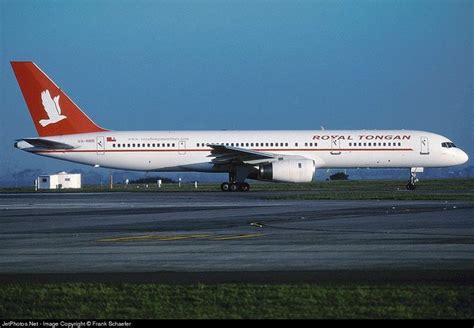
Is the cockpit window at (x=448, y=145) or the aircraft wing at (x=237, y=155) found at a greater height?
the cockpit window at (x=448, y=145)

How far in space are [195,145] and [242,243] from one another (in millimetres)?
31882

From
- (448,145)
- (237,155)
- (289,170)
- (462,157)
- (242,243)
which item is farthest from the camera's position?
(462,157)

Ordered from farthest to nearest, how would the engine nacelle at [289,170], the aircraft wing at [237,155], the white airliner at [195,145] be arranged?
the white airliner at [195,145] → the aircraft wing at [237,155] → the engine nacelle at [289,170]

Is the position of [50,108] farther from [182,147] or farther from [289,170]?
[289,170]

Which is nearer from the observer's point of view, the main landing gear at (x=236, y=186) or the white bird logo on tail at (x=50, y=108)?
the main landing gear at (x=236, y=186)


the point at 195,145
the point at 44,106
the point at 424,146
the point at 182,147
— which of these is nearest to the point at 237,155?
the point at 195,145

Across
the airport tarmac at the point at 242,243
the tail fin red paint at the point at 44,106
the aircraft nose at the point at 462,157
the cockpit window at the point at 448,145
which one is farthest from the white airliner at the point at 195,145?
the airport tarmac at the point at 242,243

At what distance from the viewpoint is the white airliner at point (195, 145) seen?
4816 centimetres

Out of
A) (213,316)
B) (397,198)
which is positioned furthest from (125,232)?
(397,198)

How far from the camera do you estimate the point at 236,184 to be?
48531 mm

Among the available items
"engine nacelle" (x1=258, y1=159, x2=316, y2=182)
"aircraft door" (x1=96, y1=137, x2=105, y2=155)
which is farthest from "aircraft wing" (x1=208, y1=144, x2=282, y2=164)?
"aircraft door" (x1=96, y1=137, x2=105, y2=155)

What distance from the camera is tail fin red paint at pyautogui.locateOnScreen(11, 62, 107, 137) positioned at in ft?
161

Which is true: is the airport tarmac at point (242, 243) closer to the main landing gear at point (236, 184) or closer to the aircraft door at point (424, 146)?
the main landing gear at point (236, 184)

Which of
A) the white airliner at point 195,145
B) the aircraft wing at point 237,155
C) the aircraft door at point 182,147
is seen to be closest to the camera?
the aircraft wing at point 237,155
